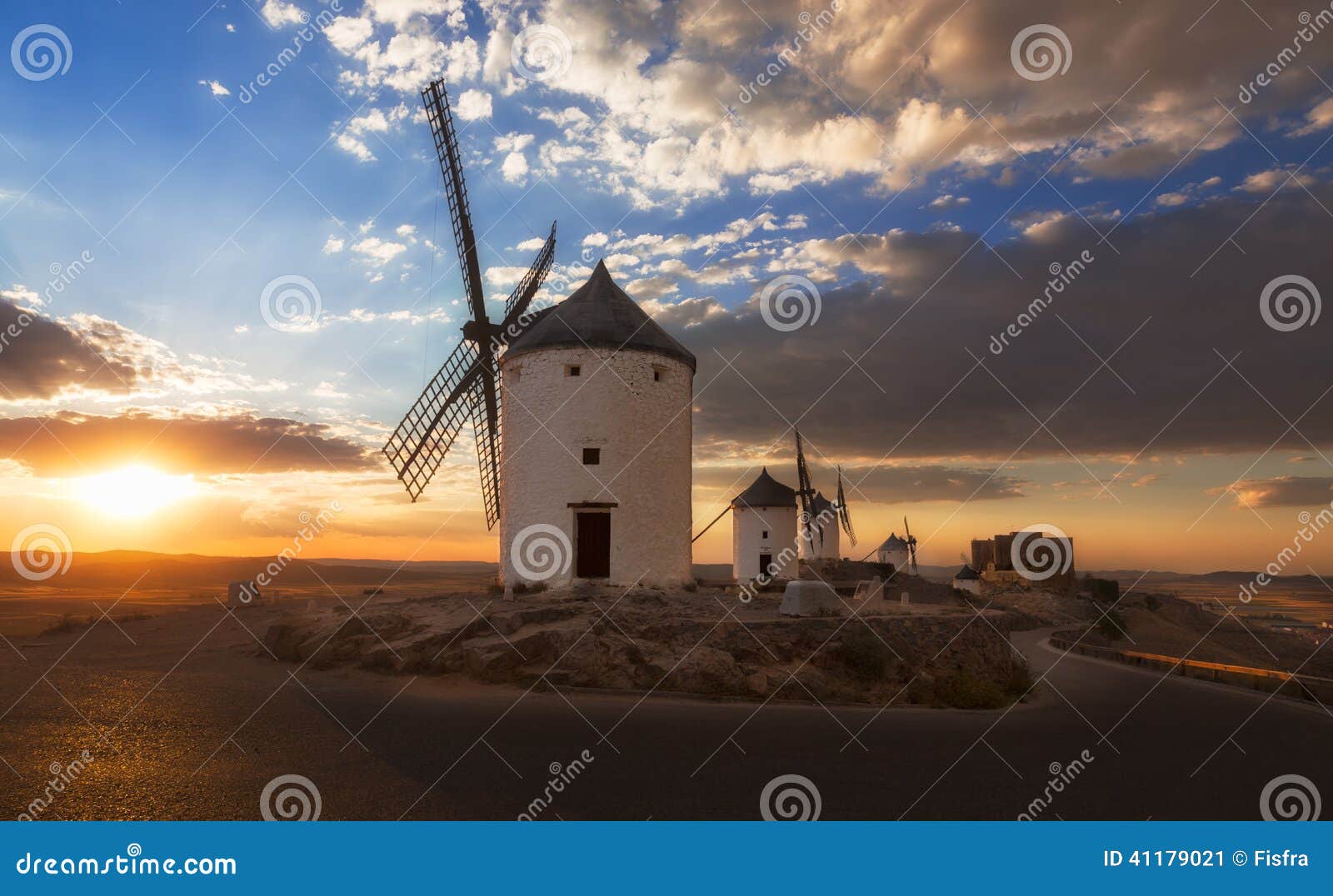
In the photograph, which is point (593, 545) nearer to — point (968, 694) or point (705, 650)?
point (705, 650)

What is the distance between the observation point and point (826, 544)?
48875 mm

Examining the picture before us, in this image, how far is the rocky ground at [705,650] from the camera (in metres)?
12.5

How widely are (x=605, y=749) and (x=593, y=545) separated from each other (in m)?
10.2

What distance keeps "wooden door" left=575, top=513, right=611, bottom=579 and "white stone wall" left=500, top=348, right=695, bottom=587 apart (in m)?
0.26

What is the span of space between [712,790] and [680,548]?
12.3 meters

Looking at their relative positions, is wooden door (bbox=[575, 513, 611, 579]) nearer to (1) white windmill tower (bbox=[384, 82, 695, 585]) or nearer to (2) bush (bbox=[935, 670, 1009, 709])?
(1) white windmill tower (bbox=[384, 82, 695, 585])

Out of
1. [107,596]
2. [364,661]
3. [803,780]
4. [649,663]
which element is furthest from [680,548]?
[107,596]

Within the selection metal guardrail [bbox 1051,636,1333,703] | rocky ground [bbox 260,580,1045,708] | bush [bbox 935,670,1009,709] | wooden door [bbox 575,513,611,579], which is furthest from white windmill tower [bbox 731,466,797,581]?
bush [bbox 935,670,1009,709]

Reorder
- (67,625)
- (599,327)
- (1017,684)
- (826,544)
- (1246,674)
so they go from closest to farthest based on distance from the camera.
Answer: (1017,684) → (1246,674) → (599,327) → (67,625) → (826,544)

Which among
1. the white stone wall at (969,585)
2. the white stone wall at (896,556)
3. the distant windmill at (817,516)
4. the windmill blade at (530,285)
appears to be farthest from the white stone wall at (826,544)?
the windmill blade at (530,285)

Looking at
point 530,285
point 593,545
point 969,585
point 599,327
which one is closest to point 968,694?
point 593,545

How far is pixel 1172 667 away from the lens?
17812 mm

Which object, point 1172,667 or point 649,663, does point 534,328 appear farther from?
point 1172,667

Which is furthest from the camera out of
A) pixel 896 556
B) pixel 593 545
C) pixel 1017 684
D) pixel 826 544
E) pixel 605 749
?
pixel 896 556
